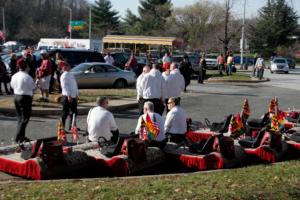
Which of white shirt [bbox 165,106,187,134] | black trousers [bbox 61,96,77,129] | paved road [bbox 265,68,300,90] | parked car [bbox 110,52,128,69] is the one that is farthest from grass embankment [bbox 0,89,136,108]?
paved road [bbox 265,68,300,90]

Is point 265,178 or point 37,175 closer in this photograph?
point 265,178

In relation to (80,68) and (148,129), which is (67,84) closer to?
(148,129)

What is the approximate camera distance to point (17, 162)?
872cm

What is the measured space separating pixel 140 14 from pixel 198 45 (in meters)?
16.6

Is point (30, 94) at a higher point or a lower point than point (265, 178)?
higher

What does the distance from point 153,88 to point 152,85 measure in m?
0.08

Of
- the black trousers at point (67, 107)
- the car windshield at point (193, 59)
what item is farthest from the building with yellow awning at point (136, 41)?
the black trousers at point (67, 107)

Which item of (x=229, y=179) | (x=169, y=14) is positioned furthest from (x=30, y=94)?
(x=169, y=14)

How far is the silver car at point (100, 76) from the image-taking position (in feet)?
74.3

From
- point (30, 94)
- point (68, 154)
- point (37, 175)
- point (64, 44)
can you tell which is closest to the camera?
point (37, 175)

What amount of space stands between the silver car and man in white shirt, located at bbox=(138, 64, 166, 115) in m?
9.72

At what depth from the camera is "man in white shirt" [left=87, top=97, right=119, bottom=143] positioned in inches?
381

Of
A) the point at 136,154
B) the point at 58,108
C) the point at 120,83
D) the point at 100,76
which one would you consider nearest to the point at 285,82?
the point at 120,83

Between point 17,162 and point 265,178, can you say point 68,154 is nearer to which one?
point 17,162
